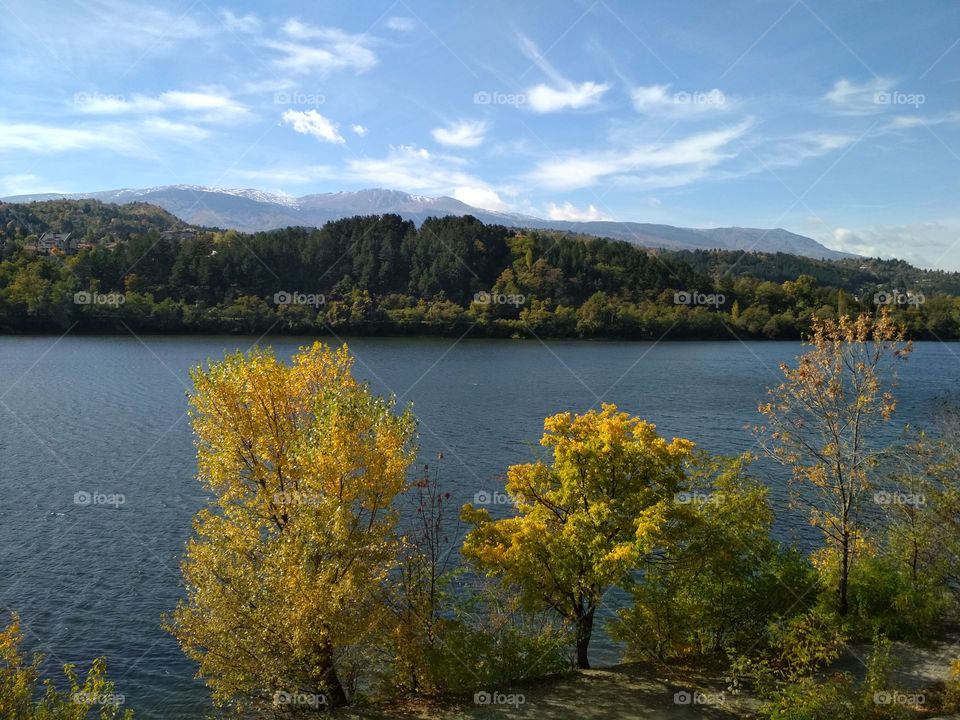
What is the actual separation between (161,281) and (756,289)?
15235 cm

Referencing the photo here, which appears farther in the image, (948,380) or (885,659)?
(948,380)

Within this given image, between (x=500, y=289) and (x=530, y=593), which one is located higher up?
(x=500, y=289)

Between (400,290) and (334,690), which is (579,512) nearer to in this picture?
(334,690)

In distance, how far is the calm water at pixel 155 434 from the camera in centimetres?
2722

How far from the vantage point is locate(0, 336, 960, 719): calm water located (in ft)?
89.3

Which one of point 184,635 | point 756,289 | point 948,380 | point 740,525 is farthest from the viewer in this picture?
point 756,289

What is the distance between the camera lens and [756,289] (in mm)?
186000

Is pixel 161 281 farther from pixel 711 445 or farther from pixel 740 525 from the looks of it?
pixel 740 525

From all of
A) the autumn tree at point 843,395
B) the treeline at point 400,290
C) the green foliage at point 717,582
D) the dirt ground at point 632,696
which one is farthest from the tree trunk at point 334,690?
the treeline at point 400,290

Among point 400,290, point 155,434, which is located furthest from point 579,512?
point 400,290

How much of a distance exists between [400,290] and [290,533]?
158 metres

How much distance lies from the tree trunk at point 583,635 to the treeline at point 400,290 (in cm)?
13547

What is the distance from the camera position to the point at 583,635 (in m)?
22.2

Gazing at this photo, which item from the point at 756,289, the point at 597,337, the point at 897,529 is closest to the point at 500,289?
the point at 597,337
